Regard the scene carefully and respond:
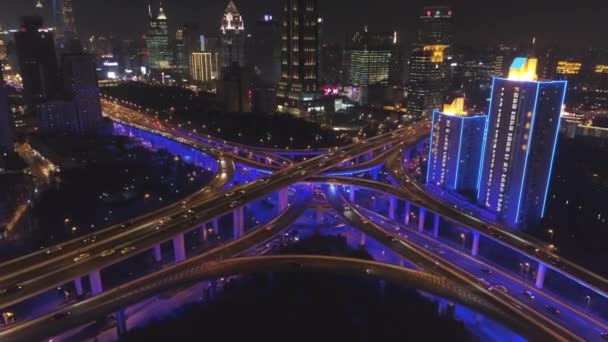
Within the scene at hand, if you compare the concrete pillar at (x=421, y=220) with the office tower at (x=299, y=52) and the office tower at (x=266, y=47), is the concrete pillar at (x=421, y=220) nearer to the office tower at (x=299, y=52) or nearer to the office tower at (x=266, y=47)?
the office tower at (x=299, y=52)

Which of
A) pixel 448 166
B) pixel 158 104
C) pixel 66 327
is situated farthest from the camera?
pixel 158 104

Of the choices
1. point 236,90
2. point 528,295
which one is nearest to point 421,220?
point 528,295

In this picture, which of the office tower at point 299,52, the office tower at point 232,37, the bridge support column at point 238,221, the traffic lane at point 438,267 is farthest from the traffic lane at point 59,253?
the office tower at point 232,37

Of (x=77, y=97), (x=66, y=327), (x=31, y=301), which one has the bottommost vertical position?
(x=31, y=301)

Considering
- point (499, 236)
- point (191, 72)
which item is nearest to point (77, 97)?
point (499, 236)

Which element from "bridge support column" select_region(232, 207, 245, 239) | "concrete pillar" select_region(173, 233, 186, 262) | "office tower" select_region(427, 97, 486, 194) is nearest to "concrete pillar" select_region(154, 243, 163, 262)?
"concrete pillar" select_region(173, 233, 186, 262)

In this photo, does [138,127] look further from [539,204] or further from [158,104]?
[539,204]

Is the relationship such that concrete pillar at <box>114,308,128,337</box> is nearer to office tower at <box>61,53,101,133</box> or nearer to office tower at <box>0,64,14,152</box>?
office tower at <box>0,64,14,152</box>
